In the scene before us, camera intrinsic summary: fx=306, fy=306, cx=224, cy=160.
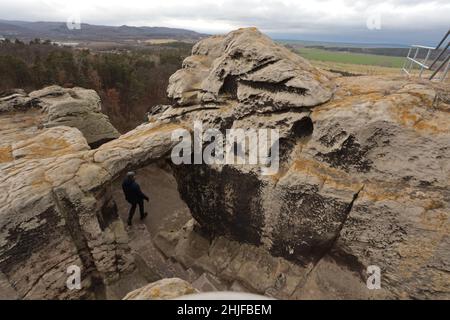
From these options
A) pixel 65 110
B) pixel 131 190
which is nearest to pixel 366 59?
pixel 65 110

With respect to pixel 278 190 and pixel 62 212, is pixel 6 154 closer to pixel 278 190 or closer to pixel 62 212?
pixel 62 212

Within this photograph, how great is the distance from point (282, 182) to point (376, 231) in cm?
268

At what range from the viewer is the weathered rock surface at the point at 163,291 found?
5.46m

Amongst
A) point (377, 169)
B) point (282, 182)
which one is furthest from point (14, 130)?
point (377, 169)

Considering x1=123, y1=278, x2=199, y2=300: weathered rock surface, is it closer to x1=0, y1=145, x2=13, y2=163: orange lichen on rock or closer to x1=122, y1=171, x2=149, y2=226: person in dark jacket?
x1=0, y1=145, x2=13, y2=163: orange lichen on rock

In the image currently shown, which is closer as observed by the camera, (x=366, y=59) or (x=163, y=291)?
(x=163, y=291)

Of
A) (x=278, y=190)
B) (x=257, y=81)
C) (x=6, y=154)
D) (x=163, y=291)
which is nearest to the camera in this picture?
(x=163, y=291)

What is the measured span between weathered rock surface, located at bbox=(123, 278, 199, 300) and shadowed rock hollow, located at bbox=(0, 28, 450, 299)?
12.9 feet

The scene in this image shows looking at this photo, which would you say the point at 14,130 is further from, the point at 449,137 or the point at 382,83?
the point at 449,137

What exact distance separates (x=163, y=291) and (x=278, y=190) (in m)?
4.51

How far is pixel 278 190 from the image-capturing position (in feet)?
29.2

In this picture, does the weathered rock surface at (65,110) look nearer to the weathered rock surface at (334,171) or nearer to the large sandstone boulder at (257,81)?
the large sandstone boulder at (257,81)

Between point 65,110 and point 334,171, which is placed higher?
point 334,171

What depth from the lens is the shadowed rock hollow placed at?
738cm
